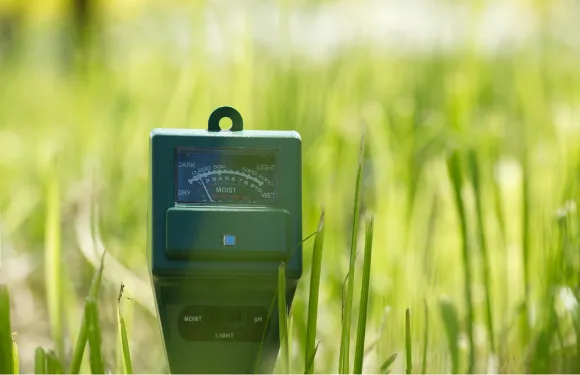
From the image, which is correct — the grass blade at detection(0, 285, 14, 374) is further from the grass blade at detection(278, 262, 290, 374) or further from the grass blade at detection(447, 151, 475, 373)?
the grass blade at detection(447, 151, 475, 373)

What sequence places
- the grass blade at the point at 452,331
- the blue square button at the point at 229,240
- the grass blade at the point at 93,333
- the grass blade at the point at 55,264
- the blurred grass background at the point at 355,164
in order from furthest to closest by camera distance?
the blurred grass background at the point at 355,164
the grass blade at the point at 55,264
the grass blade at the point at 452,331
the blue square button at the point at 229,240
the grass blade at the point at 93,333

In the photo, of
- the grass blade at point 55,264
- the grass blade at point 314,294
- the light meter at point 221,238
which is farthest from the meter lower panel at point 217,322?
the grass blade at point 55,264

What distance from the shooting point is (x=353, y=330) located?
4.32 ft

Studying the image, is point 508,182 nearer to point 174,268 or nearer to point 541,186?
point 541,186

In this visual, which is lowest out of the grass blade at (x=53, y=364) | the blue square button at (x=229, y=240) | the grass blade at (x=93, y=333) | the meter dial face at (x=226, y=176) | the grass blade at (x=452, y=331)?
the grass blade at (x=452, y=331)

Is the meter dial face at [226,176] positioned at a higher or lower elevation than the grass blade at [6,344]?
higher

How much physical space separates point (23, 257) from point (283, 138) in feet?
2.77

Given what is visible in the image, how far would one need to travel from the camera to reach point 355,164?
172 centimetres

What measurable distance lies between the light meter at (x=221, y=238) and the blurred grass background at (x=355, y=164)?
141mm

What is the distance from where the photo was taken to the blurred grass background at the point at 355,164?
46.2 inches

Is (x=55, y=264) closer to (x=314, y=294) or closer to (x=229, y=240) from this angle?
(x=229, y=240)

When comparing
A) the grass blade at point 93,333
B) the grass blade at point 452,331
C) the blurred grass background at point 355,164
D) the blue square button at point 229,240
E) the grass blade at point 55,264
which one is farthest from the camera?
the blurred grass background at point 355,164

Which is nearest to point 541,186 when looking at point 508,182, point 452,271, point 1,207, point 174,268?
point 508,182

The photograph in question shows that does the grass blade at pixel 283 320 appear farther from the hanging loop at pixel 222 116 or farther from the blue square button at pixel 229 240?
the hanging loop at pixel 222 116
